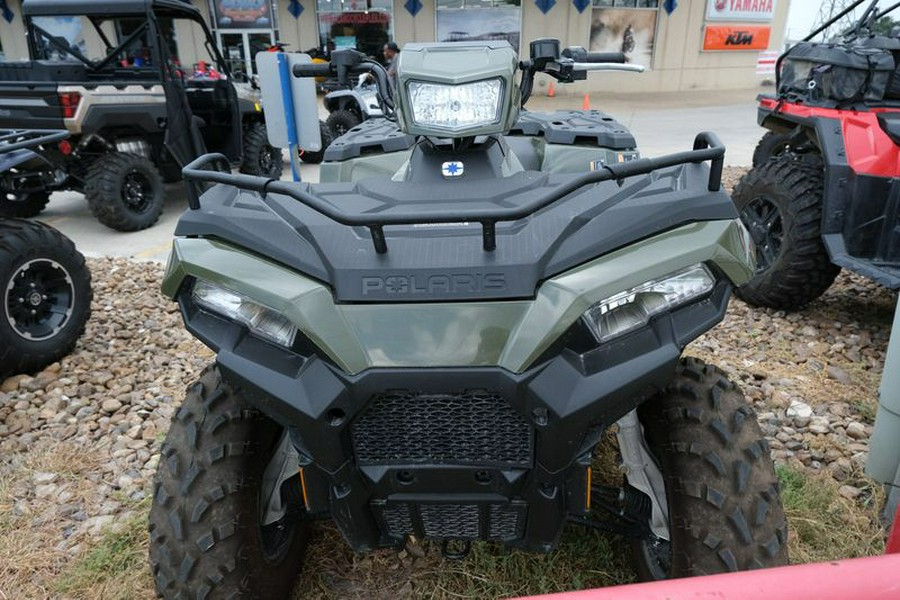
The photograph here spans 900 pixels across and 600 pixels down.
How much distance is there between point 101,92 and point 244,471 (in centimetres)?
556

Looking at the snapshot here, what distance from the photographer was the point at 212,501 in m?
1.71

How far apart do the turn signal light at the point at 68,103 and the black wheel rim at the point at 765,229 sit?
5.44 meters

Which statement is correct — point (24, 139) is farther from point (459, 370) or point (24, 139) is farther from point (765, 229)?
point (765, 229)

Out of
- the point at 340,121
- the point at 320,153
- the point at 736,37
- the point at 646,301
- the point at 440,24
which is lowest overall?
the point at 320,153

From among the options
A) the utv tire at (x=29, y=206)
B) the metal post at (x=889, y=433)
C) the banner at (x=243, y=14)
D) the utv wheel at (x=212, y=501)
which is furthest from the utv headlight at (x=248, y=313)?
the banner at (x=243, y=14)

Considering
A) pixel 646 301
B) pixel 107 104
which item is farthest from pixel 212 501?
pixel 107 104

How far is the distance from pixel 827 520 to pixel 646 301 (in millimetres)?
1519

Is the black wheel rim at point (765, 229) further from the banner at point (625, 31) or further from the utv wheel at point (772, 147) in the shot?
the banner at point (625, 31)

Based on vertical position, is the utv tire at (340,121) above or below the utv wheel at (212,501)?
below

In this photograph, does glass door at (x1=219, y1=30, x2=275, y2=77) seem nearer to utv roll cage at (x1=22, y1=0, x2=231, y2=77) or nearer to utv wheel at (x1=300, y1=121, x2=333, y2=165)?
utv wheel at (x1=300, y1=121, x2=333, y2=165)

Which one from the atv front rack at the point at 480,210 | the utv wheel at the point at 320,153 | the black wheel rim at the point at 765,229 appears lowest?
the utv wheel at the point at 320,153

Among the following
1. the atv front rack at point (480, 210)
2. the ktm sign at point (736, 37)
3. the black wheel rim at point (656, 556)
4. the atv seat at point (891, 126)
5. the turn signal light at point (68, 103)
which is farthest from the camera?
the ktm sign at point (736, 37)

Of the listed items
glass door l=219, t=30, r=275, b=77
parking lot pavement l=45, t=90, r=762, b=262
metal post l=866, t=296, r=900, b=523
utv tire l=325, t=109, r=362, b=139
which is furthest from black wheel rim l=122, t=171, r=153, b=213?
glass door l=219, t=30, r=275, b=77

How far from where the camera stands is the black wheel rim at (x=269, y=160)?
27.6ft
